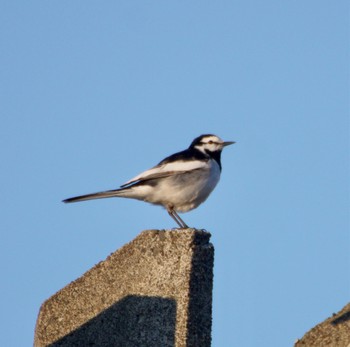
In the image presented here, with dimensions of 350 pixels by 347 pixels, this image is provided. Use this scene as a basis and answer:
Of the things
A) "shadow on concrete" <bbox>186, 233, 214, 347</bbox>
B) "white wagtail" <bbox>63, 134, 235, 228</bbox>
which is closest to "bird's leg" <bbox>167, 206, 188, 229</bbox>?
"white wagtail" <bbox>63, 134, 235, 228</bbox>

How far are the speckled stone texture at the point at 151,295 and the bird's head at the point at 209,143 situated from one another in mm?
4921

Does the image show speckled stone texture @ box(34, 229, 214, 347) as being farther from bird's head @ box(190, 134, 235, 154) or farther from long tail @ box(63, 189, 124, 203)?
bird's head @ box(190, 134, 235, 154)

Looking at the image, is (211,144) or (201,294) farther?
(211,144)

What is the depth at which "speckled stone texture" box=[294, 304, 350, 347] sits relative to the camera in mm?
7615

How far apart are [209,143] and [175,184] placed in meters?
1.79

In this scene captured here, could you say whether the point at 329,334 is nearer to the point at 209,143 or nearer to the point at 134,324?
the point at 134,324

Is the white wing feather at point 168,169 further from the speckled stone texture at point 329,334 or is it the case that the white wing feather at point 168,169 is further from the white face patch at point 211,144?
the speckled stone texture at point 329,334

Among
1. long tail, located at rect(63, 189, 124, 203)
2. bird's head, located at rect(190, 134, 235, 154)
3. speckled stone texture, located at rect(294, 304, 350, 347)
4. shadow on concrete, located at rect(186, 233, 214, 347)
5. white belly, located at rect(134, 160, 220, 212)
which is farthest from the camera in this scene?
bird's head, located at rect(190, 134, 235, 154)

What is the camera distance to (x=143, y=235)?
24.4 feet

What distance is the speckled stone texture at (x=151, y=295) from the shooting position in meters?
6.91

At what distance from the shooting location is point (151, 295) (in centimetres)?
713

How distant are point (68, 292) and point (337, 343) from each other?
2.28m

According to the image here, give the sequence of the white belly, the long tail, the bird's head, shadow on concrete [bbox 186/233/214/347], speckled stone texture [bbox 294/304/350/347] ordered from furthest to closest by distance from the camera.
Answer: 1. the bird's head
2. the white belly
3. the long tail
4. speckled stone texture [bbox 294/304/350/347]
5. shadow on concrete [bbox 186/233/214/347]

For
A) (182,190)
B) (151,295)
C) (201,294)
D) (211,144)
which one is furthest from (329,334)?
(211,144)
